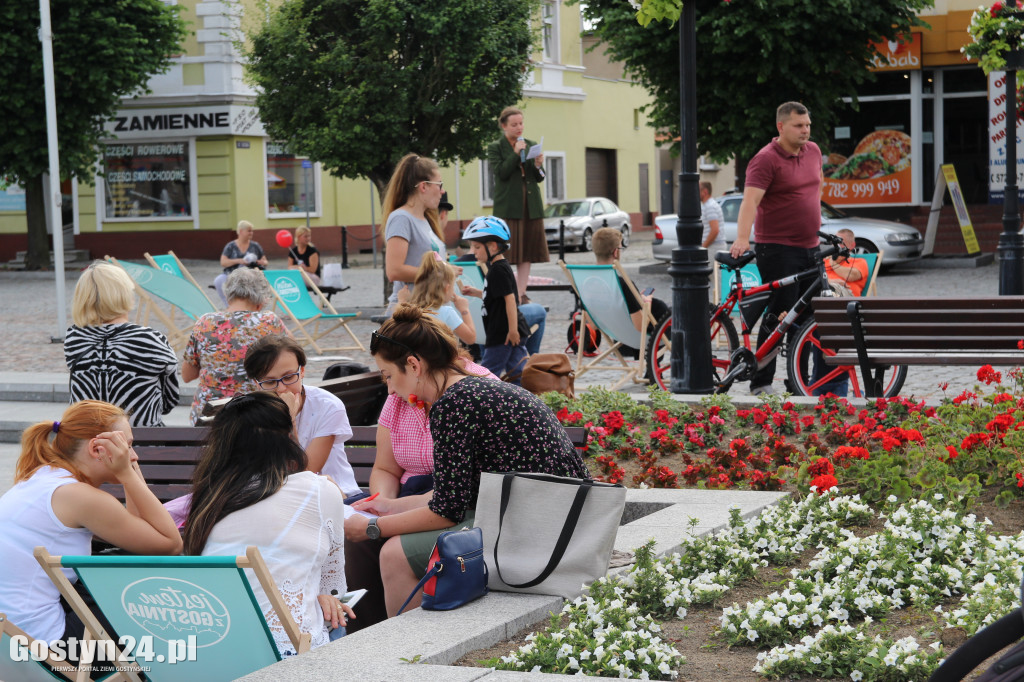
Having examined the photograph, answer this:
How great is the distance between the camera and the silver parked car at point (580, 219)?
3522 centimetres

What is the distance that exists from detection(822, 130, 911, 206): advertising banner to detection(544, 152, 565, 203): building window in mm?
16663

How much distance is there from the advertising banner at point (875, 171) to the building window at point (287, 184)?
14.1 meters

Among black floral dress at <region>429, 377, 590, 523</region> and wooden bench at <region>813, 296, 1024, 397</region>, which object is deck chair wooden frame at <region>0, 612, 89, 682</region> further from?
wooden bench at <region>813, 296, 1024, 397</region>

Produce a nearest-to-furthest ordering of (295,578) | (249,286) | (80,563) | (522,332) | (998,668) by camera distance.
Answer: (998,668)
(80,563)
(295,578)
(249,286)
(522,332)

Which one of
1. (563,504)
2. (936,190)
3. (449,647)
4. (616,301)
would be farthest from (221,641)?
(936,190)

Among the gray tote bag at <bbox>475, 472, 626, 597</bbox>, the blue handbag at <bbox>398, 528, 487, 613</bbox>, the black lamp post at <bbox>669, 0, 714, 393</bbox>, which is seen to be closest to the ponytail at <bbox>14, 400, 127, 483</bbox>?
the blue handbag at <bbox>398, 528, 487, 613</bbox>

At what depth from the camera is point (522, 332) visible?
28.8 ft

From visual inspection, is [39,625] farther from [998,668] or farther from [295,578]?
[998,668]


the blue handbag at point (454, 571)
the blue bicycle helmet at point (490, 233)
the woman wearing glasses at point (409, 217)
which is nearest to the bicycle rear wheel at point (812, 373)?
→ the blue bicycle helmet at point (490, 233)

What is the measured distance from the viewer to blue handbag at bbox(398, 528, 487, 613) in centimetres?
397

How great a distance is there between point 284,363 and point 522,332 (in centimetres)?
380

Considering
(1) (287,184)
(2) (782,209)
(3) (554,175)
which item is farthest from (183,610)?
(3) (554,175)

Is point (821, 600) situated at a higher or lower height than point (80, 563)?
lower

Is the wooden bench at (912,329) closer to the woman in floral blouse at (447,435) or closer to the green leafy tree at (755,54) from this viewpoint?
the woman in floral blouse at (447,435)
